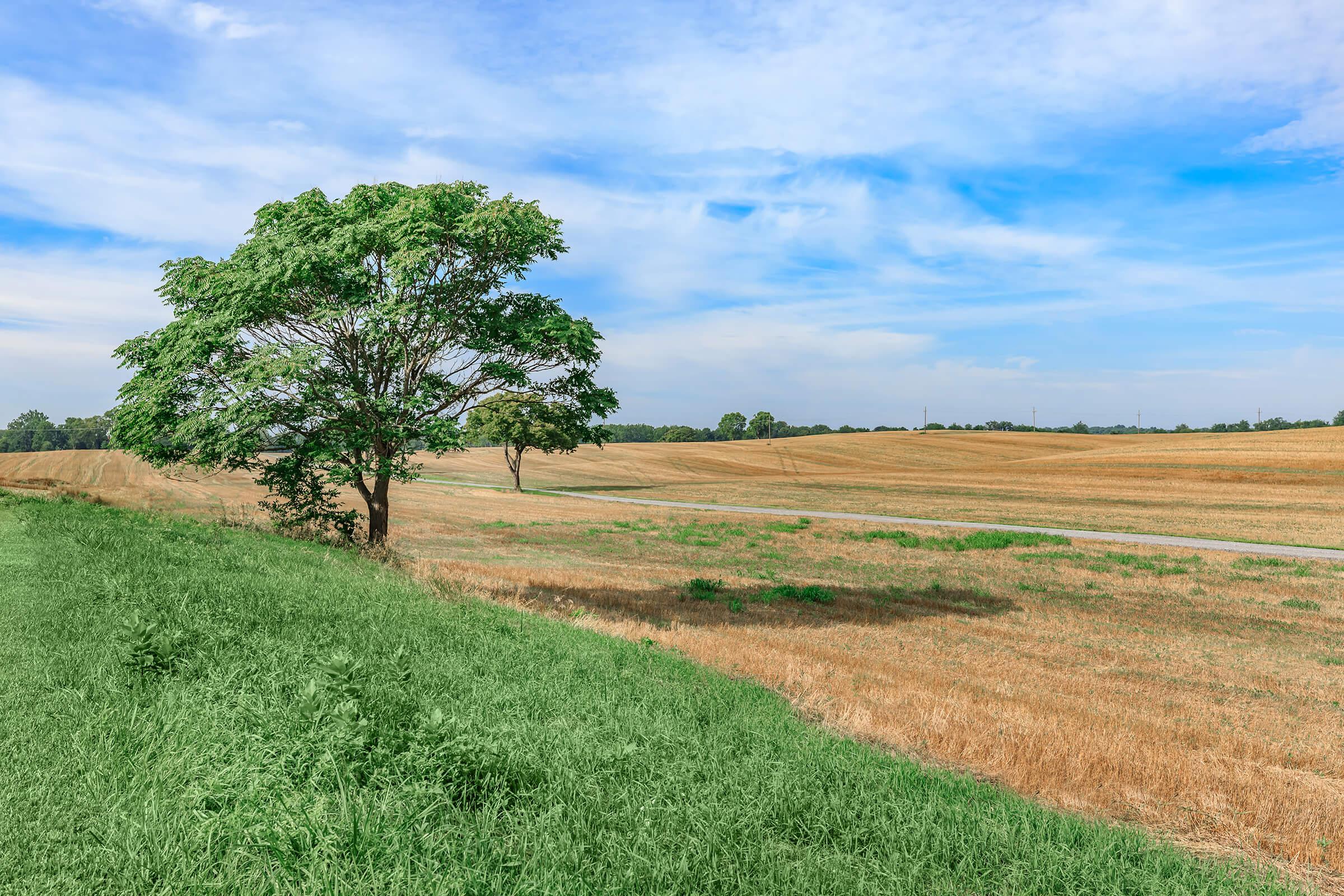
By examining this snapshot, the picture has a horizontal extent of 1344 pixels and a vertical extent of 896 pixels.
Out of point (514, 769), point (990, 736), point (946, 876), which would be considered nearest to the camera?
point (946, 876)

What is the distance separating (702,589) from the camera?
20.9 meters

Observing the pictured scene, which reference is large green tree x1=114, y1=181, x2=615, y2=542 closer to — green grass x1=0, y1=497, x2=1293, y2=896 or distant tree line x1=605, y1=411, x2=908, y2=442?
green grass x1=0, y1=497, x2=1293, y2=896

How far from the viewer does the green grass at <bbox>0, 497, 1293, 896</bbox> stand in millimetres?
3883

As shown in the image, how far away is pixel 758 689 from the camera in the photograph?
8.68 m

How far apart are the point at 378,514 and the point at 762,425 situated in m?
155

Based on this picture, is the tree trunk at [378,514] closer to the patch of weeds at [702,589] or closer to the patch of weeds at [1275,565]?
the patch of weeds at [702,589]

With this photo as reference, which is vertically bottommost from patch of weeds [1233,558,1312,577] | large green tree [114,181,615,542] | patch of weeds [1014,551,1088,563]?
patch of weeds [1014,551,1088,563]

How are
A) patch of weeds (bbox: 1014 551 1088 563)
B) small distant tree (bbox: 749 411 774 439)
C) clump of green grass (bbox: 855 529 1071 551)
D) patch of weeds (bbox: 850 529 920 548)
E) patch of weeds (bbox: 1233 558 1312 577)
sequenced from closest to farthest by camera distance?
1. patch of weeds (bbox: 1233 558 1312 577)
2. patch of weeds (bbox: 1014 551 1088 563)
3. clump of green grass (bbox: 855 529 1071 551)
4. patch of weeds (bbox: 850 529 920 548)
5. small distant tree (bbox: 749 411 774 439)

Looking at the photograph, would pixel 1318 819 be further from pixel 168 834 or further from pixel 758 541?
pixel 758 541

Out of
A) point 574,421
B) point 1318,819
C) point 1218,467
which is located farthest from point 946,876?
point 1218,467

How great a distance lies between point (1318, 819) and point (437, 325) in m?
17.0

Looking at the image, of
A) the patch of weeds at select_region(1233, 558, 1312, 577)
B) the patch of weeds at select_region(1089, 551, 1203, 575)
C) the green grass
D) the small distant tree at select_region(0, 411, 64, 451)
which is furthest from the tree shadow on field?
the small distant tree at select_region(0, 411, 64, 451)

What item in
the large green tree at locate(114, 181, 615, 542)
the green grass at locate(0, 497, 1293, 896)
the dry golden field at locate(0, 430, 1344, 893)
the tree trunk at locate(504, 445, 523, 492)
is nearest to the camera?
the green grass at locate(0, 497, 1293, 896)

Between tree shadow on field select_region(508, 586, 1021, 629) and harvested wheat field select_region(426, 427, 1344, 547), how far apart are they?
Result: 22850 mm
